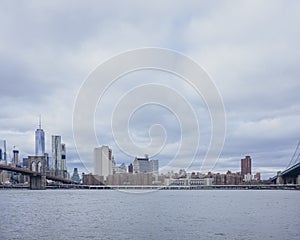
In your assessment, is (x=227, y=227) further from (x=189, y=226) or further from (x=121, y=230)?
(x=121, y=230)

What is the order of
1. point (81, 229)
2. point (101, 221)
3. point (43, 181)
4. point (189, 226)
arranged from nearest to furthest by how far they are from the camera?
point (81, 229) → point (189, 226) → point (101, 221) → point (43, 181)

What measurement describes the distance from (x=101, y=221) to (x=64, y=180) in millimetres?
139400

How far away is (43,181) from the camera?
540ft

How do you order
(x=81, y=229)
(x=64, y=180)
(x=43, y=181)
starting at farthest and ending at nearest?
(x=64, y=180) → (x=43, y=181) → (x=81, y=229)

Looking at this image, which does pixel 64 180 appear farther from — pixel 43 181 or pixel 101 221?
pixel 101 221

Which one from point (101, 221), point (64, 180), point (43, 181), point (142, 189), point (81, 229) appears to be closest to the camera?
point (81, 229)

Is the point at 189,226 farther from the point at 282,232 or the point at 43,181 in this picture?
the point at 43,181

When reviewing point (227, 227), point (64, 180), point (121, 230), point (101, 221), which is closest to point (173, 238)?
point (121, 230)

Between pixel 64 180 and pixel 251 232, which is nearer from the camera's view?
pixel 251 232

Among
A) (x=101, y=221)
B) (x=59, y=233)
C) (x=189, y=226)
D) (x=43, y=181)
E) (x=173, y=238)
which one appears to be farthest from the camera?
(x=43, y=181)

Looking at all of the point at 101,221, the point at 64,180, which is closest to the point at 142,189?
the point at 64,180

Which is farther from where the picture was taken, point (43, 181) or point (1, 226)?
point (43, 181)

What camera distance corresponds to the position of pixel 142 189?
197250 mm

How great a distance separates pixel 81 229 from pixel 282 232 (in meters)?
17.1
